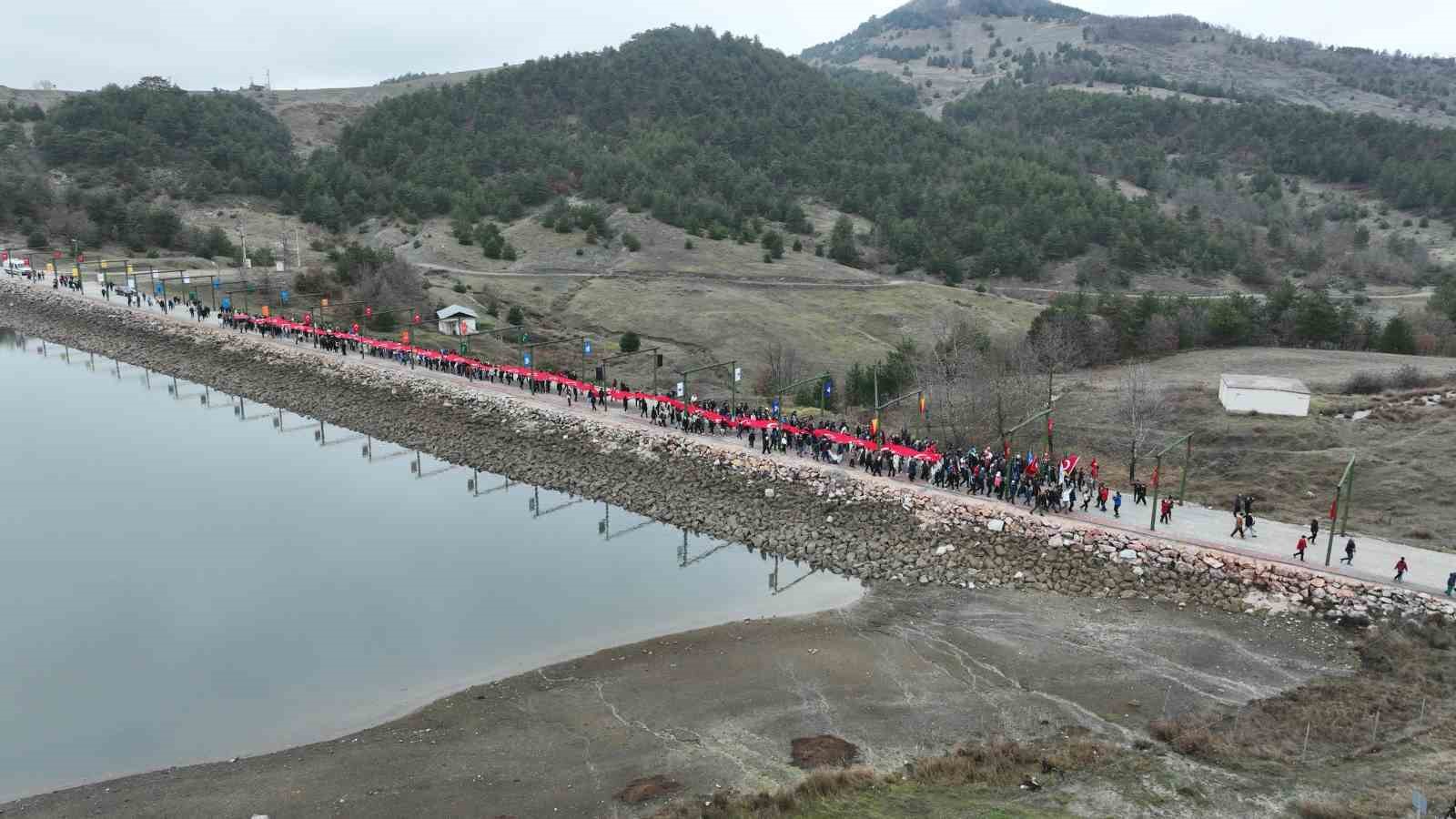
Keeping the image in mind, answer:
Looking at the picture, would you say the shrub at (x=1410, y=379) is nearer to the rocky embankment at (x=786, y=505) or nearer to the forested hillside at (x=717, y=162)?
the rocky embankment at (x=786, y=505)

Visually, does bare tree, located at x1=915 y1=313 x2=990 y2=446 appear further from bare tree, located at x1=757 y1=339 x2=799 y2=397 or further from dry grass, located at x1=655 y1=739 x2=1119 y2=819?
dry grass, located at x1=655 y1=739 x2=1119 y2=819

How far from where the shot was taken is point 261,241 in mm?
97312

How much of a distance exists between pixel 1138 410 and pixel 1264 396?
5.10m

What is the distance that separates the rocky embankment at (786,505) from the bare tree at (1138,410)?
8.87 meters

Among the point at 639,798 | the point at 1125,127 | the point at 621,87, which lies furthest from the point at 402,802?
the point at 1125,127

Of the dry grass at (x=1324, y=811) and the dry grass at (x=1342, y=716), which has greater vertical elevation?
the dry grass at (x=1324, y=811)

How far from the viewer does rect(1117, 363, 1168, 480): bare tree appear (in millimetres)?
39031

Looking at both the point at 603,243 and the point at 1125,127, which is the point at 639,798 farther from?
the point at 1125,127

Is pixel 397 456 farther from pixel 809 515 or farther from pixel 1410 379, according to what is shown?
pixel 1410 379

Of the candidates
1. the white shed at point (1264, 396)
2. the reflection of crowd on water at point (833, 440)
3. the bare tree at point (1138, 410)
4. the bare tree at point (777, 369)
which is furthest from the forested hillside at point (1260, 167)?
the reflection of crowd on water at point (833, 440)

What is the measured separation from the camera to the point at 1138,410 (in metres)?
41.5

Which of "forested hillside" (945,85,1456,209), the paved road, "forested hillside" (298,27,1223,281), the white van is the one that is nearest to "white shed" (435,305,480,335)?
the paved road

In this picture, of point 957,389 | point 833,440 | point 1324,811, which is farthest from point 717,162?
point 1324,811

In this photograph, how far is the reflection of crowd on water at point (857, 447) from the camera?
32938 millimetres
